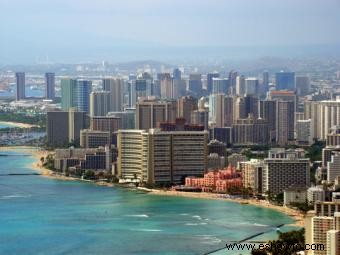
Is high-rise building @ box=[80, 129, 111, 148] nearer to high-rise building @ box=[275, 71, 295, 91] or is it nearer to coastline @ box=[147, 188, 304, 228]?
coastline @ box=[147, 188, 304, 228]

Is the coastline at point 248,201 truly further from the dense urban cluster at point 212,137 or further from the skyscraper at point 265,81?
the skyscraper at point 265,81

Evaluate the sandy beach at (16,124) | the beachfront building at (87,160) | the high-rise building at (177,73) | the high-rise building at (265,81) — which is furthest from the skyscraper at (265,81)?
the beachfront building at (87,160)

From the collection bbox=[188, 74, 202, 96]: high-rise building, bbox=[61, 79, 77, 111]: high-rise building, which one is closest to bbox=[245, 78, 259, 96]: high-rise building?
bbox=[188, 74, 202, 96]: high-rise building

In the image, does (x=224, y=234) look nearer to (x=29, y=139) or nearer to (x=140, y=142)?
(x=140, y=142)

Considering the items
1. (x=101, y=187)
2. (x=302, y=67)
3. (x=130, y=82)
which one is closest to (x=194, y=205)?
(x=101, y=187)

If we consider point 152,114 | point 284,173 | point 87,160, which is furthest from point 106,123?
point 284,173

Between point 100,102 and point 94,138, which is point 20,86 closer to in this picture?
point 100,102
